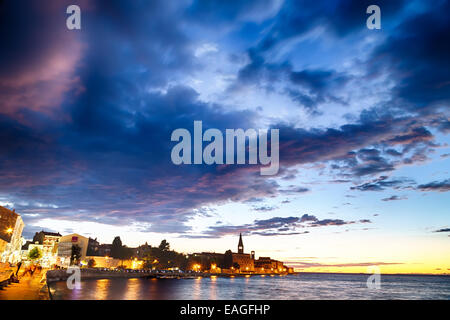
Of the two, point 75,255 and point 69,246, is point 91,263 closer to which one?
point 75,255

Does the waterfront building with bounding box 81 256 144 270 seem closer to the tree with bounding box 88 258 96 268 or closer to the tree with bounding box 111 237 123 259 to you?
the tree with bounding box 88 258 96 268

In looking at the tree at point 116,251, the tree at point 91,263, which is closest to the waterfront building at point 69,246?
the tree at point 91,263

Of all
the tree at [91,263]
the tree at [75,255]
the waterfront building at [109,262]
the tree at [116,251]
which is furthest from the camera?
the tree at [116,251]

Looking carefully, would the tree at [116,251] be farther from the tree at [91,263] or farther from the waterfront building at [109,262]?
the tree at [91,263]

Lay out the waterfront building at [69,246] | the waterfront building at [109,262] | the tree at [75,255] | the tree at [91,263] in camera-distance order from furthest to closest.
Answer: the waterfront building at [109,262]
the tree at [91,263]
the waterfront building at [69,246]
the tree at [75,255]

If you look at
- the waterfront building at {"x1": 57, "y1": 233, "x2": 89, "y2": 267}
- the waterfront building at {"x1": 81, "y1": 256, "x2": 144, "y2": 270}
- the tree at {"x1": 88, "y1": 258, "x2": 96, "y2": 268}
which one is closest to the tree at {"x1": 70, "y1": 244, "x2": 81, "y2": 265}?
the waterfront building at {"x1": 81, "y1": 256, "x2": 144, "y2": 270}

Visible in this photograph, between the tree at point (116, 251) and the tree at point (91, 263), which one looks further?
the tree at point (116, 251)

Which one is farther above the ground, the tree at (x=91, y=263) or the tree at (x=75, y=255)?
the tree at (x=75, y=255)

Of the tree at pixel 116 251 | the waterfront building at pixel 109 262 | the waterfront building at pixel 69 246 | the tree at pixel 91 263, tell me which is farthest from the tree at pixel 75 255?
the tree at pixel 116 251
